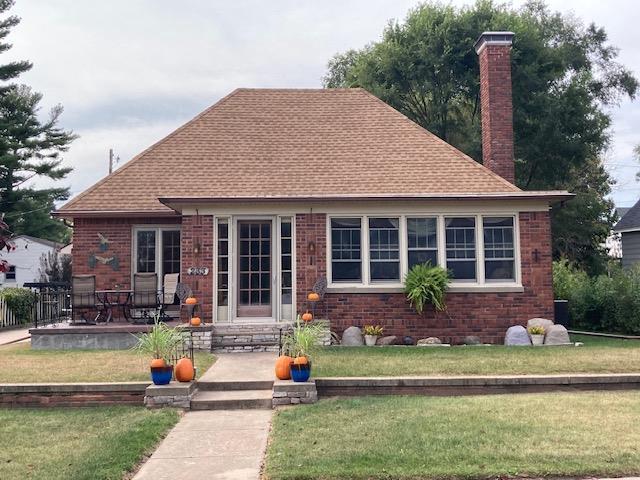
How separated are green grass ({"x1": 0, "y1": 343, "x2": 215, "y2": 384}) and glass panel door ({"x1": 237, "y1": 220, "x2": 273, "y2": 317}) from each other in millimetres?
1722

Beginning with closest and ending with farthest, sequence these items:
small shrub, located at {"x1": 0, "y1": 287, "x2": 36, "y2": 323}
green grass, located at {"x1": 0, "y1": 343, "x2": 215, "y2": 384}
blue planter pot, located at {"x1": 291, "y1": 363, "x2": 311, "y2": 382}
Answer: blue planter pot, located at {"x1": 291, "y1": 363, "x2": 311, "y2": 382} → green grass, located at {"x1": 0, "y1": 343, "x2": 215, "y2": 384} → small shrub, located at {"x1": 0, "y1": 287, "x2": 36, "y2": 323}

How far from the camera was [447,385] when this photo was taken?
740 centimetres

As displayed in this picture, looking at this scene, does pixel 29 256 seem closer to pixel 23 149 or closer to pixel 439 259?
pixel 23 149

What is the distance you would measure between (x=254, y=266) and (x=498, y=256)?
5.26 m

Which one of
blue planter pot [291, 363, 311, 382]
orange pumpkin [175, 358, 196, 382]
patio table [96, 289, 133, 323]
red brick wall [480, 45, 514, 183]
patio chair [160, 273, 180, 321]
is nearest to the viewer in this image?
blue planter pot [291, 363, 311, 382]

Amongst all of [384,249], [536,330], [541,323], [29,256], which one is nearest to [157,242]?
[384,249]

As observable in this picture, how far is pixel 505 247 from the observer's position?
1166 centimetres

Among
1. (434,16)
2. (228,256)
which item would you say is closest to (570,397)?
(228,256)

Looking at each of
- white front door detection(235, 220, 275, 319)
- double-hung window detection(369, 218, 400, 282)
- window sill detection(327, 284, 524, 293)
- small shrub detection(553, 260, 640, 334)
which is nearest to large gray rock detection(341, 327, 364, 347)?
window sill detection(327, 284, 524, 293)

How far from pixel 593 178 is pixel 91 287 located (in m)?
27.8

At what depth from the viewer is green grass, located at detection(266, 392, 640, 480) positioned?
A: 15.1ft

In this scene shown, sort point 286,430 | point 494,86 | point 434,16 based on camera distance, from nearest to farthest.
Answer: point 286,430 → point 494,86 → point 434,16

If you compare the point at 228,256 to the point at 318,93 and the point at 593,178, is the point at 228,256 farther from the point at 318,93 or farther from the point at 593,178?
the point at 593,178

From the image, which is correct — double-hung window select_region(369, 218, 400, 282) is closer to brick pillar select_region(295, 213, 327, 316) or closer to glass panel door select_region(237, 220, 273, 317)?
brick pillar select_region(295, 213, 327, 316)
